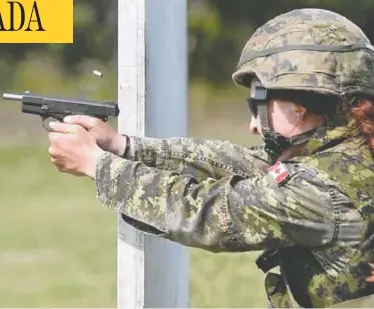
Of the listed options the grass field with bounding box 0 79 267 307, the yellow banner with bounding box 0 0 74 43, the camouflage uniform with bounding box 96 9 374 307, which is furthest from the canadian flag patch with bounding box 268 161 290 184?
the grass field with bounding box 0 79 267 307

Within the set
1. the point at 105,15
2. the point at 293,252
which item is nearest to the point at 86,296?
the point at 293,252

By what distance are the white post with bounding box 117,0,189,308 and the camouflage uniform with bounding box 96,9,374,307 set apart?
0.61 meters

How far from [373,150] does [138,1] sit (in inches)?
40.7

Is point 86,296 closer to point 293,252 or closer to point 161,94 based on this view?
point 161,94

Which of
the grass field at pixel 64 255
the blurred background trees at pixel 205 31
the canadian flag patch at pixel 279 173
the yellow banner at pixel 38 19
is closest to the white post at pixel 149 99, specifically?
the yellow banner at pixel 38 19

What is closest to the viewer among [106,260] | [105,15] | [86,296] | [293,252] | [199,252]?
[293,252]

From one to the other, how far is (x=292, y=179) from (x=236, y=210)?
18 cm

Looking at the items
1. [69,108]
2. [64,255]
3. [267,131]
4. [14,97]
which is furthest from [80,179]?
[267,131]

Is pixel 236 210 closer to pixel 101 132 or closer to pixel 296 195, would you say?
pixel 296 195

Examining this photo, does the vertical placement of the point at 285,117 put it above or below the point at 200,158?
above

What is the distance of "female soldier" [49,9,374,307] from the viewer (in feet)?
10.7

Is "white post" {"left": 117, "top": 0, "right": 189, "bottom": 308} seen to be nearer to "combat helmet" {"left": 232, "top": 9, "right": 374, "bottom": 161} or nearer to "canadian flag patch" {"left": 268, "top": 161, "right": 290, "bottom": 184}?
"combat helmet" {"left": 232, "top": 9, "right": 374, "bottom": 161}

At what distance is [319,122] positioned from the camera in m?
3.43

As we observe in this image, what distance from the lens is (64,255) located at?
33.1 ft
